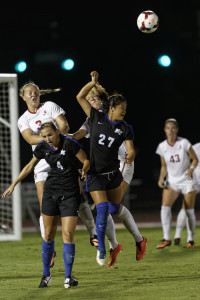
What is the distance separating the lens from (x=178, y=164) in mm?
11484

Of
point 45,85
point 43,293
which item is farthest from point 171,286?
point 45,85

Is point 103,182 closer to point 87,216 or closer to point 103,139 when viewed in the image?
point 103,139

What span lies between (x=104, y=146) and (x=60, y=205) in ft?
3.69

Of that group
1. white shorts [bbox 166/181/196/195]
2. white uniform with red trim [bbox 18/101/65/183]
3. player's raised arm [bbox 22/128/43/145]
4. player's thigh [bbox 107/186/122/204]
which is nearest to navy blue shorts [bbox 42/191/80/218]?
player's thigh [bbox 107/186/122/204]

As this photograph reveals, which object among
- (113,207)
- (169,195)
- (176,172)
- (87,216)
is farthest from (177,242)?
(113,207)

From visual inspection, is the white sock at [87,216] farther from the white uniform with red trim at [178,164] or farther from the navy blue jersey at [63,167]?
the white uniform with red trim at [178,164]

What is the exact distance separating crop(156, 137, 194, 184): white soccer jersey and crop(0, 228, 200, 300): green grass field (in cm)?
108

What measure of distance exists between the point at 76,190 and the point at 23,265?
266 centimetres

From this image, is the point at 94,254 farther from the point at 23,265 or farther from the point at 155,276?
the point at 155,276

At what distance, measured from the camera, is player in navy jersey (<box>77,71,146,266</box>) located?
801 centimetres

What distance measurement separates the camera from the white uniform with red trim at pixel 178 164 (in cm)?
1139

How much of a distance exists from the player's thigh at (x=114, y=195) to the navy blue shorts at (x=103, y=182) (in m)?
0.08

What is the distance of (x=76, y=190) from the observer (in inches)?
285

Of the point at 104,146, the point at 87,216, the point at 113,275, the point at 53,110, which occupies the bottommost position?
the point at 113,275
